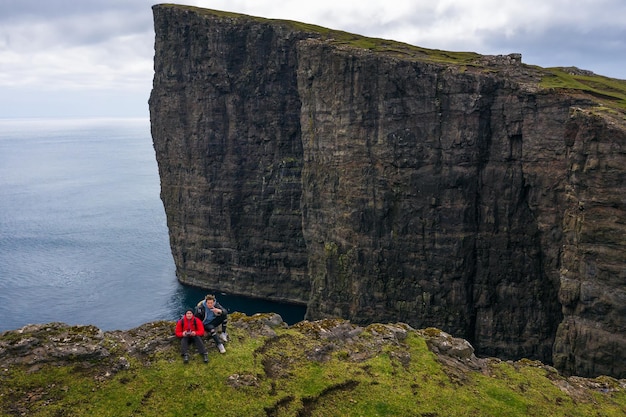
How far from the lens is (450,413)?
2416cm

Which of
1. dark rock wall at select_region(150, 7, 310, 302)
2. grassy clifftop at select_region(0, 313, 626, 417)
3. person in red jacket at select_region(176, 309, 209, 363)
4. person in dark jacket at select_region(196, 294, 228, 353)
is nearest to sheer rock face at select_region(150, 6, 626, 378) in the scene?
dark rock wall at select_region(150, 7, 310, 302)

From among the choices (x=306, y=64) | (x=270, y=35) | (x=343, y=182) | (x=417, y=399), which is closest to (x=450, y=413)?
(x=417, y=399)

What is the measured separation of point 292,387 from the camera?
24688mm

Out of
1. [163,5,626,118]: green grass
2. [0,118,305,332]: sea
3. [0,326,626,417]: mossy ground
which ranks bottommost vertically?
[0,118,305,332]: sea

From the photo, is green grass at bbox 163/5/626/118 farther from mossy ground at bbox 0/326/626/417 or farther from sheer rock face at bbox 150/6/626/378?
mossy ground at bbox 0/326/626/417

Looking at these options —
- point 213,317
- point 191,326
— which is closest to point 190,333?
point 191,326

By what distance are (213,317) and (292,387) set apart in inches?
208

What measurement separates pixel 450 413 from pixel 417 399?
153 cm

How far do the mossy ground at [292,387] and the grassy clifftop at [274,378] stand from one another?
0.17ft

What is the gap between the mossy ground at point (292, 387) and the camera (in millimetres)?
22438

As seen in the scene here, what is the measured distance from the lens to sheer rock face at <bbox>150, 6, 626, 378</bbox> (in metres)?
47.4

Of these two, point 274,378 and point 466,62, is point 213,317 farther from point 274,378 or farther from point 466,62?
point 466,62

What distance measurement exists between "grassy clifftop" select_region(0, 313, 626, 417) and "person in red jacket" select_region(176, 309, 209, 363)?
44cm

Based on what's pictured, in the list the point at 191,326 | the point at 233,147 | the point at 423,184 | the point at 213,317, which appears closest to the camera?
the point at 191,326
